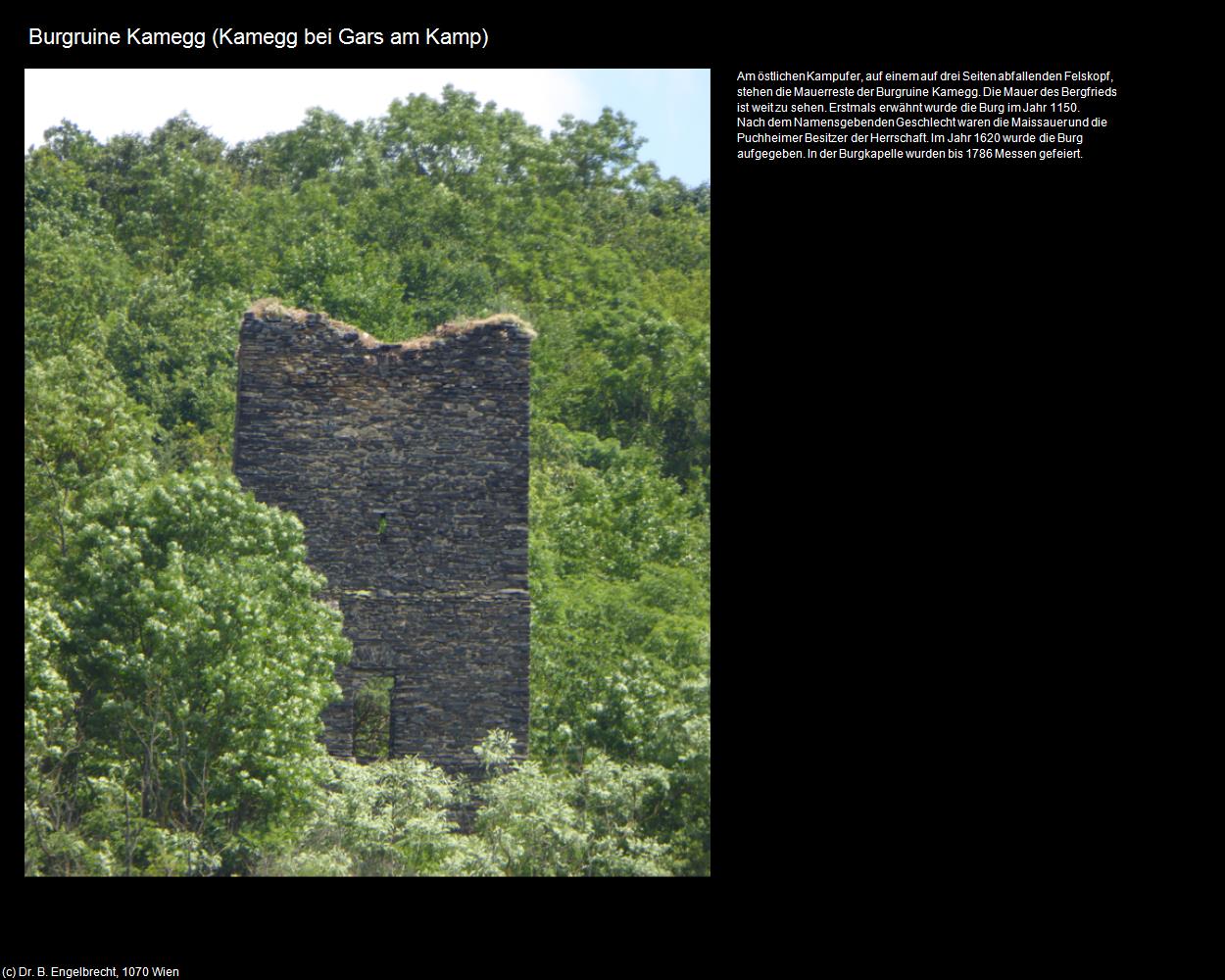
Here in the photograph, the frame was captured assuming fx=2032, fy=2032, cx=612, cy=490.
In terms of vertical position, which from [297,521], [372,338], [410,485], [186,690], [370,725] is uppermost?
[372,338]

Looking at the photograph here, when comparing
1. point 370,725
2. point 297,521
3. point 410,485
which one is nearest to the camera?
point 297,521

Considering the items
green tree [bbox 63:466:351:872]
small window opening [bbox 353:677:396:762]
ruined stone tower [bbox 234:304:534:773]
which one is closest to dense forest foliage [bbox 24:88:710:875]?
green tree [bbox 63:466:351:872]

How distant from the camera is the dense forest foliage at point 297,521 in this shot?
61.2ft

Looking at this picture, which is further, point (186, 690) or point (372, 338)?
point (372, 338)

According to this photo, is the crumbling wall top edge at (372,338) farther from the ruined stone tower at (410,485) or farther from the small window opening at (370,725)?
the small window opening at (370,725)

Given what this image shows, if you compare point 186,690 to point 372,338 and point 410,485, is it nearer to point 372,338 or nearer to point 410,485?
point 410,485

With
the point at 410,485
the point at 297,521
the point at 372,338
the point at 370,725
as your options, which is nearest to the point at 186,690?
the point at 297,521

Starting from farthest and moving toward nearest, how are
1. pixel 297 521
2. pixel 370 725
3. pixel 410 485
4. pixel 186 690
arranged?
A: pixel 370 725 → pixel 410 485 → pixel 297 521 → pixel 186 690

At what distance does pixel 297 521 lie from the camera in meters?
20.2

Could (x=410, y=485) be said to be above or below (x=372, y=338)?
below

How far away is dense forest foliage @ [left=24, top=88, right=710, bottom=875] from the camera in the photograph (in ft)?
61.2

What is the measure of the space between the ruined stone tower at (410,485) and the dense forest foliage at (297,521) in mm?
689

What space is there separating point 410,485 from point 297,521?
52.7 inches

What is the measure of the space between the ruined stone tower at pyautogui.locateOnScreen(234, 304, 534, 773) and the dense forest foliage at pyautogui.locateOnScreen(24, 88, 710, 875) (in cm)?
69
